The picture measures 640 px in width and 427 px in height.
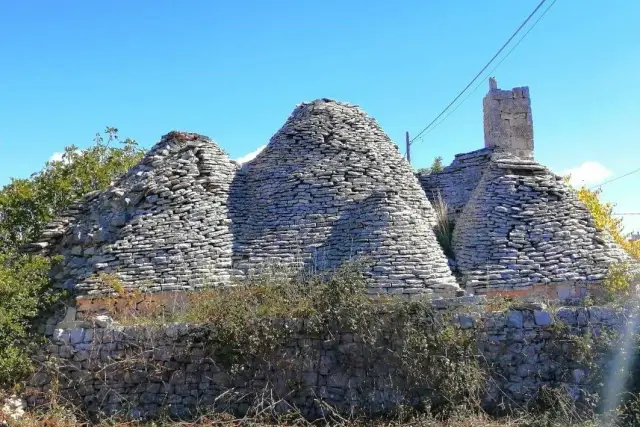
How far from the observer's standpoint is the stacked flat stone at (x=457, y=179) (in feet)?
42.5

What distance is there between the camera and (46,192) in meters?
14.4

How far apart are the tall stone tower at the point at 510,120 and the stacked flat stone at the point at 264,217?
357 cm

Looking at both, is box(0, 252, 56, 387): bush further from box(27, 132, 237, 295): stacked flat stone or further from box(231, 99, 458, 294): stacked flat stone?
box(231, 99, 458, 294): stacked flat stone

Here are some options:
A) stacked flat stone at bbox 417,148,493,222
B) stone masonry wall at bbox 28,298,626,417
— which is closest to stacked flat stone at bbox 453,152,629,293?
stacked flat stone at bbox 417,148,493,222

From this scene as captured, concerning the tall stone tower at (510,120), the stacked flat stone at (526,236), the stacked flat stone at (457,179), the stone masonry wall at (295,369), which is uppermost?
the tall stone tower at (510,120)

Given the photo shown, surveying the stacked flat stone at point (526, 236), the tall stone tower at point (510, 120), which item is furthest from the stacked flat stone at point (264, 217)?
the tall stone tower at point (510, 120)

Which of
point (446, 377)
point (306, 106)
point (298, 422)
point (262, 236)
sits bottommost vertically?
point (298, 422)

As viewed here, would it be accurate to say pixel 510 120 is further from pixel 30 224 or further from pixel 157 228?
pixel 30 224

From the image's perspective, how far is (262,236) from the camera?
35.9ft

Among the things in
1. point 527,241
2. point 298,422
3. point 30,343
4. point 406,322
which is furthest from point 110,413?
point 527,241

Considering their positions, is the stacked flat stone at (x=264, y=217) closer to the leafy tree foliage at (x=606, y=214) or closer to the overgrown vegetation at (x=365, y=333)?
the overgrown vegetation at (x=365, y=333)

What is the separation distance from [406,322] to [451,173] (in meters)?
7.05

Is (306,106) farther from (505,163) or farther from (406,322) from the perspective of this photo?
(406,322)

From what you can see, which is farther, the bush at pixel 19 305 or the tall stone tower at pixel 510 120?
the tall stone tower at pixel 510 120
